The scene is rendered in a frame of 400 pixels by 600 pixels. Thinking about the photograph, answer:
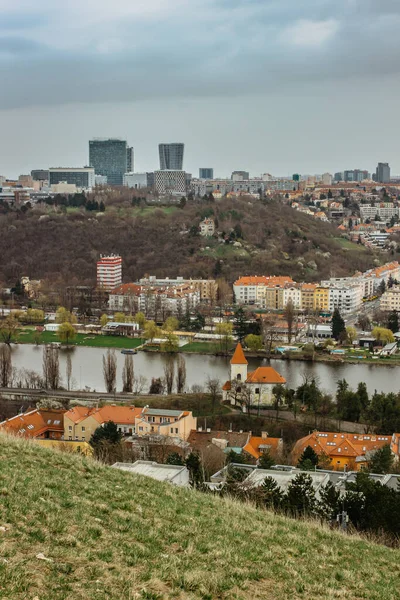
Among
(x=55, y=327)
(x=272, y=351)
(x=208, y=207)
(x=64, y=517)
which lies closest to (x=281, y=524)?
(x=64, y=517)

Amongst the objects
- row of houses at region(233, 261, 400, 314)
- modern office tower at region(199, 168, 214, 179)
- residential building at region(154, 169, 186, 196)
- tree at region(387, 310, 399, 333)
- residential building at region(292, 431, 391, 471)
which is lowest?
residential building at region(292, 431, 391, 471)

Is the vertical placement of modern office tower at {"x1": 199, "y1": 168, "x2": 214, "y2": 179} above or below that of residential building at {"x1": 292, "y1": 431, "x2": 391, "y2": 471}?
above

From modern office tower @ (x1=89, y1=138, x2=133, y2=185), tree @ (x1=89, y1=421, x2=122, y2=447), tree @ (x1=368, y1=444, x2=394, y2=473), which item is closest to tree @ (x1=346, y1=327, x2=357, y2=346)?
tree @ (x1=89, y1=421, x2=122, y2=447)

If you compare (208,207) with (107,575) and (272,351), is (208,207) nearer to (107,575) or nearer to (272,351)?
(272,351)

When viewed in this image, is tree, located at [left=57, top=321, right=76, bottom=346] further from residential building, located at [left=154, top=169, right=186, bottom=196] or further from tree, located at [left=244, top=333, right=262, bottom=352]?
residential building, located at [left=154, top=169, right=186, bottom=196]

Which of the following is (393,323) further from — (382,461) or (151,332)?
(382,461)

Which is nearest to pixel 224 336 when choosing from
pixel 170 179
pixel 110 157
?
pixel 170 179
